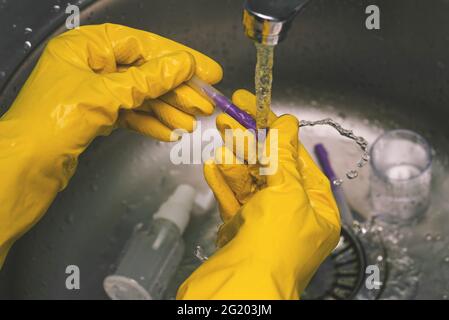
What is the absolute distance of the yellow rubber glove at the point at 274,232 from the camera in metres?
0.81

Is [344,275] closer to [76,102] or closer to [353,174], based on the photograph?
[353,174]

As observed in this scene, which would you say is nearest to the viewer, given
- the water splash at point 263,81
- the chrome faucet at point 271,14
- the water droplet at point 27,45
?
the chrome faucet at point 271,14

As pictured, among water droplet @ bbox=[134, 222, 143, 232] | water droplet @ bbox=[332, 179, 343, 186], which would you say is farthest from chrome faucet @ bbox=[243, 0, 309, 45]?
water droplet @ bbox=[134, 222, 143, 232]

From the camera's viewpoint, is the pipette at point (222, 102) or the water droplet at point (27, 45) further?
the water droplet at point (27, 45)

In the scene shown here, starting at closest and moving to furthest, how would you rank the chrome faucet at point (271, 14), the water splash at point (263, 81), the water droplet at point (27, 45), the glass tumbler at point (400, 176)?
the chrome faucet at point (271, 14) → the water splash at point (263, 81) → the water droplet at point (27, 45) → the glass tumbler at point (400, 176)

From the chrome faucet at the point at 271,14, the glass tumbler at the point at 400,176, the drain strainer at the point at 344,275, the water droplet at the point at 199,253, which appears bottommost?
the drain strainer at the point at 344,275

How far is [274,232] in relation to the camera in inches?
33.2

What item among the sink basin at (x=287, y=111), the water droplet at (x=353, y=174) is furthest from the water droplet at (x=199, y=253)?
the water droplet at (x=353, y=174)

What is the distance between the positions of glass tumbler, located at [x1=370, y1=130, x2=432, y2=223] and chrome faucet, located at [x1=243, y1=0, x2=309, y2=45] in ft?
1.77

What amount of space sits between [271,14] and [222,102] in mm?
229

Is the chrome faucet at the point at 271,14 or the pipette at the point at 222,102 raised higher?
the chrome faucet at the point at 271,14

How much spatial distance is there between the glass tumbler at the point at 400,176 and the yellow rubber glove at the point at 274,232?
33 centimetres

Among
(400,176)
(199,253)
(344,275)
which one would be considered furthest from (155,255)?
(400,176)

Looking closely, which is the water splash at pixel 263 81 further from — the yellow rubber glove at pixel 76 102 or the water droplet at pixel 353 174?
the water droplet at pixel 353 174
